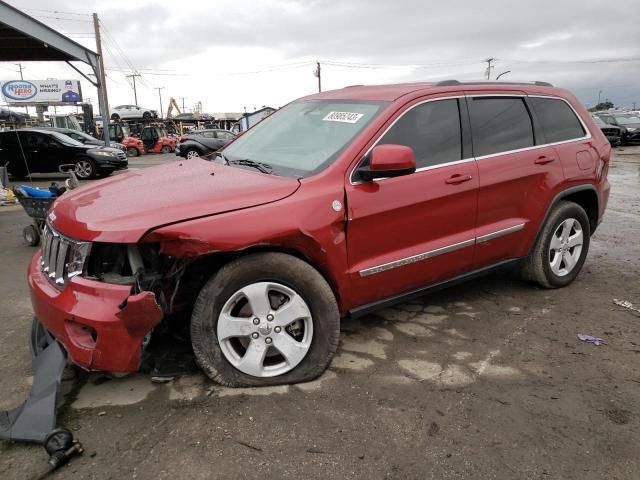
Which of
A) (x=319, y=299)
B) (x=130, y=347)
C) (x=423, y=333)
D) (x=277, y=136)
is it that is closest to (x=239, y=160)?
(x=277, y=136)

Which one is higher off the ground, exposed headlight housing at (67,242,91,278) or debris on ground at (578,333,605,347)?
exposed headlight housing at (67,242,91,278)

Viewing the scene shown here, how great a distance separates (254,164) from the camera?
11.1 ft

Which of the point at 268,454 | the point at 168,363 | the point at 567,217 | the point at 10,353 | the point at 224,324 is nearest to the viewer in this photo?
the point at 268,454

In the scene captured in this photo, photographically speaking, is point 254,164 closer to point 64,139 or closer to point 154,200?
point 154,200

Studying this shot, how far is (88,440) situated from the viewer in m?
2.45

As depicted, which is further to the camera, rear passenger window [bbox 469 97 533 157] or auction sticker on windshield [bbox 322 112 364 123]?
rear passenger window [bbox 469 97 533 157]

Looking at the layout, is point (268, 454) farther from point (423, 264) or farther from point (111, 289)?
point (423, 264)

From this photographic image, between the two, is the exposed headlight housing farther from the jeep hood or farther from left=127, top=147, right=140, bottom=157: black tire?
left=127, top=147, right=140, bottom=157: black tire

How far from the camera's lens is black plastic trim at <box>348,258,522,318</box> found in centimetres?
322

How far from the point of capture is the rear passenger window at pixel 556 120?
4.20 metres

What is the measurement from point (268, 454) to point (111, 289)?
111cm

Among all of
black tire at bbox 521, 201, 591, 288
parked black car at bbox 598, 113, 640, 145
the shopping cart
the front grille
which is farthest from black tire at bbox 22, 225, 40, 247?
parked black car at bbox 598, 113, 640, 145

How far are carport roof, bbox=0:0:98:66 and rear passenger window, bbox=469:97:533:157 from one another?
37.4 feet

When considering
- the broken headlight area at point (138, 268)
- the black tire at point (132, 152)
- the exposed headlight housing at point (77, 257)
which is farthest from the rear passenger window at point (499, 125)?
the black tire at point (132, 152)
